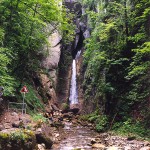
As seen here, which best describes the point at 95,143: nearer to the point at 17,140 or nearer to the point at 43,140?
the point at 43,140

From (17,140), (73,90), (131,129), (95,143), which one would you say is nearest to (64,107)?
(73,90)

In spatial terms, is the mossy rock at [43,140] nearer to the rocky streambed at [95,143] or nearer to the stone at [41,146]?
the stone at [41,146]

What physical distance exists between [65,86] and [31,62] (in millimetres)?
11759

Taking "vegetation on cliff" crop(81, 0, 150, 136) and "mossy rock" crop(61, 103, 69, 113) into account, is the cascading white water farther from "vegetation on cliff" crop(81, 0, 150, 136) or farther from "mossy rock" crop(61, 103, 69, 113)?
"vegetation on cliff" crop(81, 0, 150, 136)

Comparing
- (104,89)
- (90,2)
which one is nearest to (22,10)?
(104,89)

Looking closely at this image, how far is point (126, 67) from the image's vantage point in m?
16.3

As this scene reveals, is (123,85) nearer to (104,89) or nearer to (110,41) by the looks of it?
(104,89)

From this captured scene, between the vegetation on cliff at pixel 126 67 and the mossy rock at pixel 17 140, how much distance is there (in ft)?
19.8

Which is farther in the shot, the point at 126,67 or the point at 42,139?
the point at 126,67

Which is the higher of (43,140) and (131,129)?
(131,129)

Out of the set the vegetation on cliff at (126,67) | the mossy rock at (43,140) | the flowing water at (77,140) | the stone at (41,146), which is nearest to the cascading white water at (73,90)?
the vegetation on cliff at (126,67)

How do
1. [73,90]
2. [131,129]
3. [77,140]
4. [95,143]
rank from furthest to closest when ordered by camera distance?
[73,90]
[77,140]
[131,129]
[95,143]

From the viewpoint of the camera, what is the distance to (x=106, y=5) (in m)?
20.4

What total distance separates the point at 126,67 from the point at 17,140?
9.96 metres
